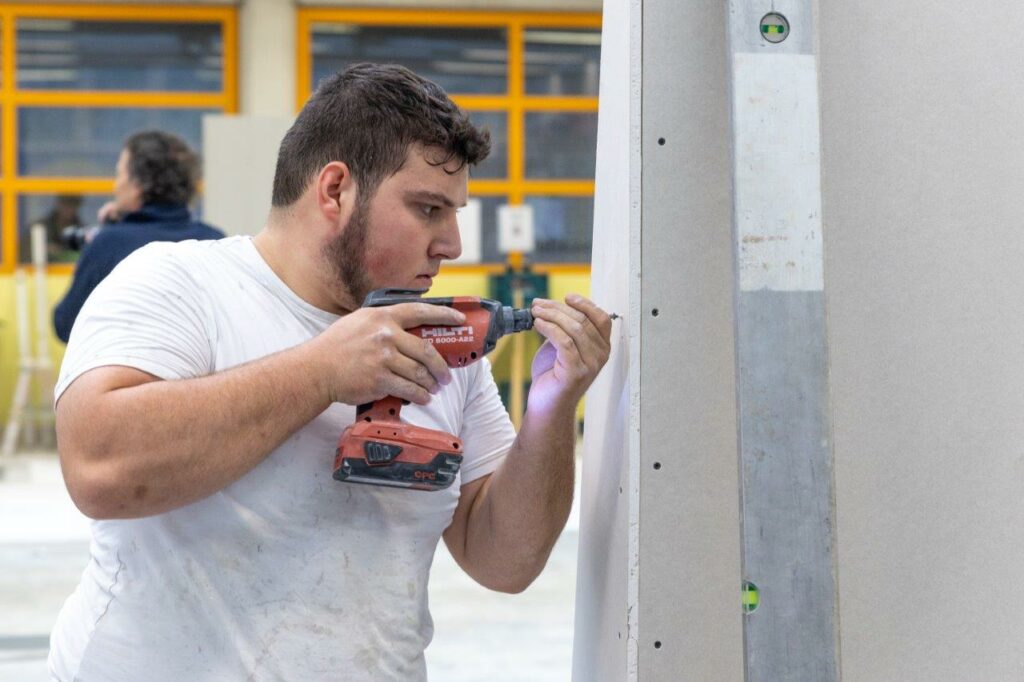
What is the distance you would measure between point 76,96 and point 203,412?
24.9 ft

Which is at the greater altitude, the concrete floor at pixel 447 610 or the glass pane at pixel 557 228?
the glass pane at pixel 557 228

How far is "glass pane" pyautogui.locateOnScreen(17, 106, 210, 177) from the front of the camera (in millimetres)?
8117

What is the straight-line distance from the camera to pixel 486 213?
8531 millimetres

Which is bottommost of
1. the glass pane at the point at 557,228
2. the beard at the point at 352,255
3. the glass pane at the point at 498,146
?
the beard at the point at 352,255

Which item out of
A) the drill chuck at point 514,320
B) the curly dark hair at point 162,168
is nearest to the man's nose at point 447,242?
the drill chuck at point 514,320

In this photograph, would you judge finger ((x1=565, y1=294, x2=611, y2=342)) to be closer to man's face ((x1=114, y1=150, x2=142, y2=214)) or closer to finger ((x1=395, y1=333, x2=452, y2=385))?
finger ((x1=395, y1=333, x2=452, y2=385))

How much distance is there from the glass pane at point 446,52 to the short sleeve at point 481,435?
7.08m

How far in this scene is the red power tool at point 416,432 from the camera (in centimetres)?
134

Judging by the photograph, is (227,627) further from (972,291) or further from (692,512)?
(972,291)

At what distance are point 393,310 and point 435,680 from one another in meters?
2.40

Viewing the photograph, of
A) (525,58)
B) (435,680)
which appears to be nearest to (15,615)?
(435,680)

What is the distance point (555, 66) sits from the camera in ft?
28.0

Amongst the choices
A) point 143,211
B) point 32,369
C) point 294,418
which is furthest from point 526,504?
point 32,369

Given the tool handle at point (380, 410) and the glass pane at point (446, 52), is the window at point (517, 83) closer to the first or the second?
the glass pane at point (446, 52)
